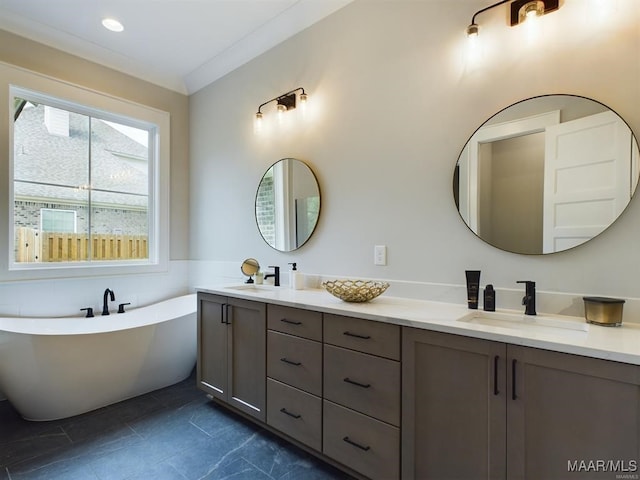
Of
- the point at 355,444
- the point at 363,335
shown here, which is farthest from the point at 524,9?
the point at 355,444

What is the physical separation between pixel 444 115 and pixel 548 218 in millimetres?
800

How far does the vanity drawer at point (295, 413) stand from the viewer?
175 centimetres

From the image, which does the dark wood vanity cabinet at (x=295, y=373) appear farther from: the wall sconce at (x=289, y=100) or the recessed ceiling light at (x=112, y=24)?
the recessed ceiling light at (x=112, y=24)

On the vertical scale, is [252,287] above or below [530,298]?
below

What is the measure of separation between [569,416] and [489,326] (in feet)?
1.24

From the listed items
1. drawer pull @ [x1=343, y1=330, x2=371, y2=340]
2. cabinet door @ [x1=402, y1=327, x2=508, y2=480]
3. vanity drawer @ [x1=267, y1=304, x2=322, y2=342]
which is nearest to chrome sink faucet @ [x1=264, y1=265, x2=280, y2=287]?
vanity drawer @ [x1=267, y1=304, x2=322, y2=342]

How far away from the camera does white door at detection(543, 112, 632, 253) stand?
139 centimetres

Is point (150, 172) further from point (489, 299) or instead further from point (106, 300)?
point (489, 299)

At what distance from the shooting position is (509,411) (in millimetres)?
1190

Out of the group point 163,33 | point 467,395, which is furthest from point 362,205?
point 163,33

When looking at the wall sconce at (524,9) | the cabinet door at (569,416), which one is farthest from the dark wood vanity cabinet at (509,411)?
the wall sconce at (524,9)

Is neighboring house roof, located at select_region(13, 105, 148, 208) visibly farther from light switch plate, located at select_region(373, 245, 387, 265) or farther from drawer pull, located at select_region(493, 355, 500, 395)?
drawer pull, located at select_region(493, 355, 500, 395)

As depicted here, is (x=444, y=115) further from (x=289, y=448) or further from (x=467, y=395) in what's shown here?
(x=289, y=448)

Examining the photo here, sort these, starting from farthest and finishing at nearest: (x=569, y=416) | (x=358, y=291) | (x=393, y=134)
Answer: (x=393, y=134) → (x=358, y=291) → (x=569, y=416)
